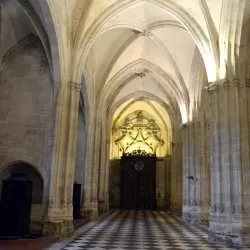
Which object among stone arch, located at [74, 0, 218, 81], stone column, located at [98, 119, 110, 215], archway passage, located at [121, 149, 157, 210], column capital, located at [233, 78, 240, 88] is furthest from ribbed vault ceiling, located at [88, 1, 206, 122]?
archway passage, located at [121, 149, 157, 210]

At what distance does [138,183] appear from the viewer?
29391 millimetres

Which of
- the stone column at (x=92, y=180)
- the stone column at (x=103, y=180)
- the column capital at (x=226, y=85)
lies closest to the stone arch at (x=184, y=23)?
the column capital at (x=226, y=85)

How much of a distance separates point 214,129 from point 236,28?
3392 mm

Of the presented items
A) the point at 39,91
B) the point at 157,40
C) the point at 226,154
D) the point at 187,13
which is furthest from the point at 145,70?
the point at 226,154

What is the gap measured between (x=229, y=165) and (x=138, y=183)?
19626 mm

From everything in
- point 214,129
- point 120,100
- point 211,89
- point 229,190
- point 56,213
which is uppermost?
point 120,100

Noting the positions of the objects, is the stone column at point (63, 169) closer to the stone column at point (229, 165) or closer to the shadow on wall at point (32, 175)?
the shadow on wall at point (32, 175)

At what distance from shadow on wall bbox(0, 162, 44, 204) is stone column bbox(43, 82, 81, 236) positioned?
119cm

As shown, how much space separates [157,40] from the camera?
56.7 ft

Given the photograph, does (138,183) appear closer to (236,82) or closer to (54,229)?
(54,229)

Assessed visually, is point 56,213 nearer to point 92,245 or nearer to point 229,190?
point 92,245

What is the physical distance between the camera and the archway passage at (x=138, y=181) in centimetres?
2891

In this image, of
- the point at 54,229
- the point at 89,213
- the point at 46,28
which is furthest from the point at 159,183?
the point at 46,28

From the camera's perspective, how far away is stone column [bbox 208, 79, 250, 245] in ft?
32.0
